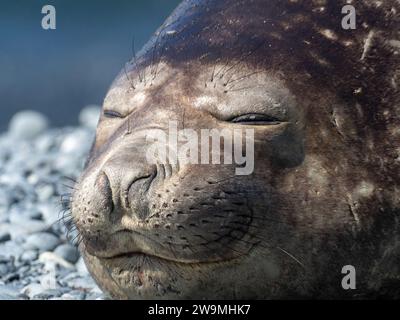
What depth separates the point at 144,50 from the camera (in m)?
6.05

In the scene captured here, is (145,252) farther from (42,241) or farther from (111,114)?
(42,241)

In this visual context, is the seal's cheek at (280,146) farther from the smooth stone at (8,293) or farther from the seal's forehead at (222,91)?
the smooth stone at (8,293)

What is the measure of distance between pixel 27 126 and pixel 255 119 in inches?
496

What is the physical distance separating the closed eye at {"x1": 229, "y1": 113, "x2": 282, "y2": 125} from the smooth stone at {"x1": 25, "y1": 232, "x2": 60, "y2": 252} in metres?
3.12

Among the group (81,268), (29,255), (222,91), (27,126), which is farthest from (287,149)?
(27,126)

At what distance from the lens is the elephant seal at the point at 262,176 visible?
16.2 ft

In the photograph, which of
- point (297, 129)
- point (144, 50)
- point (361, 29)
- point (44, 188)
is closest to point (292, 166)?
point (297, 129)

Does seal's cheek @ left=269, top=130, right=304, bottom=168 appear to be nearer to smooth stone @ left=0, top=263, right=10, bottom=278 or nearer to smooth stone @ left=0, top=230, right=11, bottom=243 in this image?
smooth stone @ left=0, top=263, right=10, bottom=278

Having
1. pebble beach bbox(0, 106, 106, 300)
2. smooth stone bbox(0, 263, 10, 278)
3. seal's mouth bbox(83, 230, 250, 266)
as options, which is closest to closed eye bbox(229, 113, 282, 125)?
seal's mouth bbox(83, 230, 250, 266)

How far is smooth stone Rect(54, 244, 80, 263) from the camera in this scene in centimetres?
762

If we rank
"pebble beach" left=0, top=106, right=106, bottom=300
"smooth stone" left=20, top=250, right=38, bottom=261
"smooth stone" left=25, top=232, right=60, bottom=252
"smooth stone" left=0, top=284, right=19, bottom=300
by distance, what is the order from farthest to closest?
"smooth stone" left=25, top=232, right=60, bottom=252 → "smooth stone" left=20, top=250, right=38, bottom=261 → "pebble beach" left=0, top=106, right=106, bottom=300 → "smooth stone" left=0, top=284, right=19, bottom=300

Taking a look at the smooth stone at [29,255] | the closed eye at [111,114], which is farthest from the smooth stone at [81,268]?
the closed eye at [111,114]

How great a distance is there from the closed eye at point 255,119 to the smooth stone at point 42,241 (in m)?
3.12
